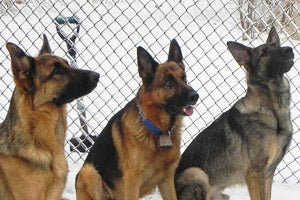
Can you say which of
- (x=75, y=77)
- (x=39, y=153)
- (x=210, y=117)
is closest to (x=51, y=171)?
(x=39, y=153)

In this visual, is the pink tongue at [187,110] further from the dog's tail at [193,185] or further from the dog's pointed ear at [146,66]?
the dog's tail at [193,185]

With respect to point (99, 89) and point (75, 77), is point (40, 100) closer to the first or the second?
point (75, 77)

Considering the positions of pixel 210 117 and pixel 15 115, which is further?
pixel 210 117

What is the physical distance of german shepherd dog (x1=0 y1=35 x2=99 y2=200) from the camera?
3150 mm

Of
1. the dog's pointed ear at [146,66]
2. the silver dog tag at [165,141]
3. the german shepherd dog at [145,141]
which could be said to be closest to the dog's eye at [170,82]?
the german shepherd dog at [145,141]

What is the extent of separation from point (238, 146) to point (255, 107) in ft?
1.10

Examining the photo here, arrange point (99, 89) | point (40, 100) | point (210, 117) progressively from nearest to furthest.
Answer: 1. point (40, 100)
2. point (210, 117)
3. point (99, 89)

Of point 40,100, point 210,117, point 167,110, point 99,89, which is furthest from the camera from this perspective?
point 99,89

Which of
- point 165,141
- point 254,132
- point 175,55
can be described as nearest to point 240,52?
point 175,55

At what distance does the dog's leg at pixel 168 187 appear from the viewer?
12.6 ft

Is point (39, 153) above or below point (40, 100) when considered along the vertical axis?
below

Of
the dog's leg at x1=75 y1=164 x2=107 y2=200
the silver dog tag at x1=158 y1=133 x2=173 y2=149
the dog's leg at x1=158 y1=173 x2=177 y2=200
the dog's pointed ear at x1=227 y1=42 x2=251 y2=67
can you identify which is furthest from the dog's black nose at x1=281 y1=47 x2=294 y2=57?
the dog's leg at x1=75 y1=164 x2=107 y2=200

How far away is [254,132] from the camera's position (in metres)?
3.66

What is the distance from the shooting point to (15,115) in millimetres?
3203
